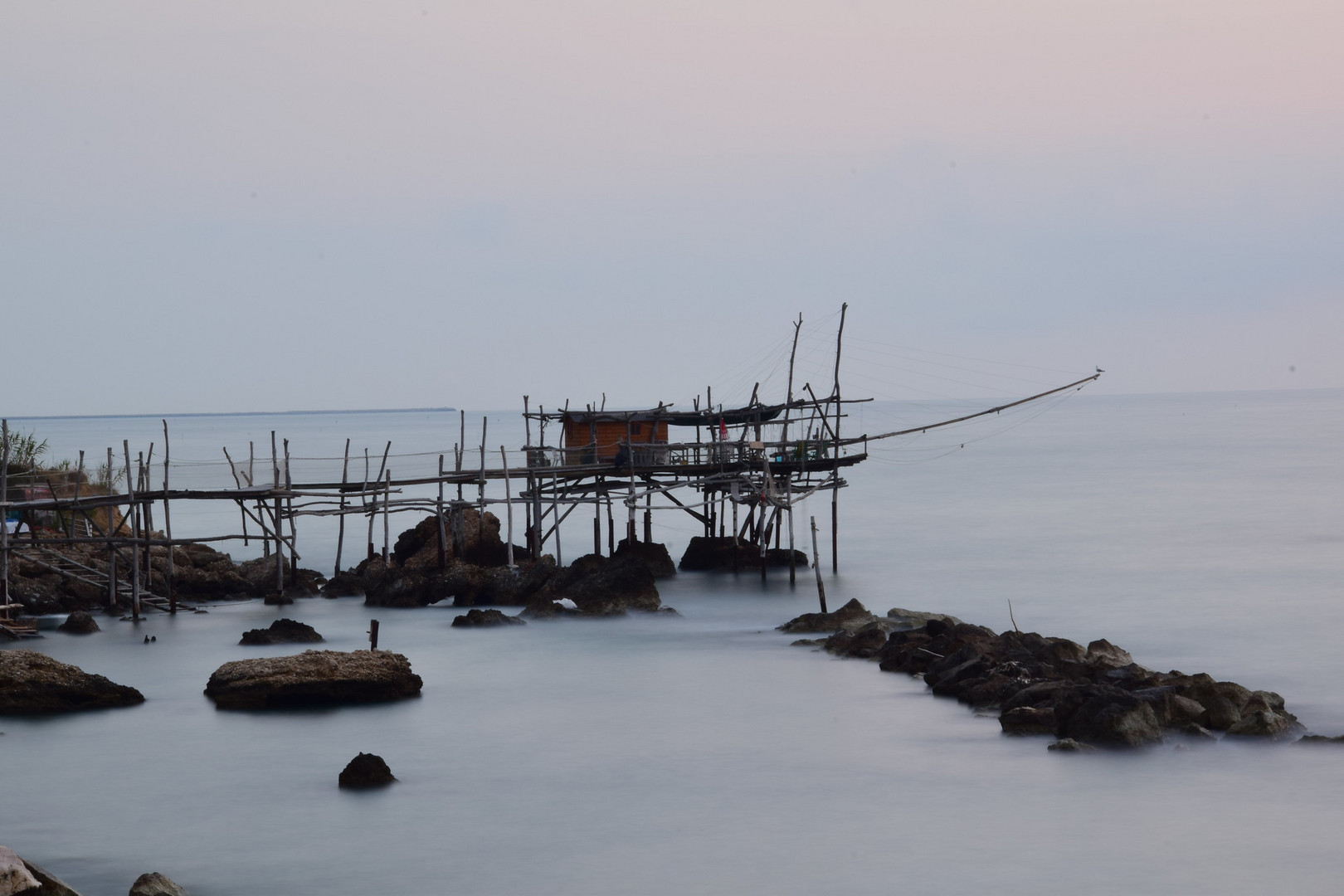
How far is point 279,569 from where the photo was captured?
36406mm

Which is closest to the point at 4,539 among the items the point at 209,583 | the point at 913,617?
the point at 209,583

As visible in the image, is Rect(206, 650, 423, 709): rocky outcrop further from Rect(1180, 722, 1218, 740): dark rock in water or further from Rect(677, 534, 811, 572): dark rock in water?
Rect(677, 534, 811, 572): dark rock in water

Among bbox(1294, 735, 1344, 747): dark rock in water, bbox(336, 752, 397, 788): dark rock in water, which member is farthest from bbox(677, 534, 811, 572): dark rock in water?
bbox(336, 752, 397, 788): dark rock in water

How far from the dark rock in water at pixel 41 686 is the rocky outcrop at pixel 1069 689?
47.0 ft

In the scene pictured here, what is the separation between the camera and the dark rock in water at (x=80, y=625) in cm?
3111

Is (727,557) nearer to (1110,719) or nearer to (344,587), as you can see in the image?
(344,587)

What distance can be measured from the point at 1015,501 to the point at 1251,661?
48446 millimetres

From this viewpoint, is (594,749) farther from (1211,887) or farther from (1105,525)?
(1105,525)

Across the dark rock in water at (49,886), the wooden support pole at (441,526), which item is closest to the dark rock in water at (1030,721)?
the dark rock in water at (49,886)

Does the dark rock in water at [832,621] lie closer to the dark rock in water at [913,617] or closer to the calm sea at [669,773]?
the dark rock in water at [913,617]

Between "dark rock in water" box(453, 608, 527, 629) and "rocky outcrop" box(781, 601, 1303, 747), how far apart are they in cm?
826

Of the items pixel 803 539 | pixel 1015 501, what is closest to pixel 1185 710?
pixel 803 539

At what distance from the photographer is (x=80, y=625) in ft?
102

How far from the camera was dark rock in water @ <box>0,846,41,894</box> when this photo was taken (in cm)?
1350
